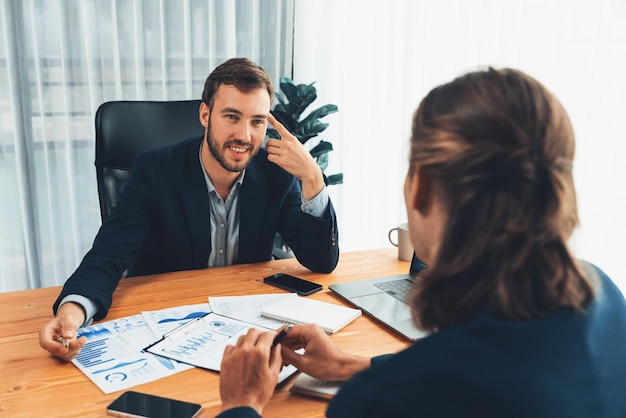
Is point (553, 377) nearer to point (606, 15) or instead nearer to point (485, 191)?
point (485, 191)

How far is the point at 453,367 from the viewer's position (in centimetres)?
57

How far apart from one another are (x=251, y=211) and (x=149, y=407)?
0.87m

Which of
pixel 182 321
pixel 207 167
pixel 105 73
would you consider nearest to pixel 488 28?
pixel 207 167

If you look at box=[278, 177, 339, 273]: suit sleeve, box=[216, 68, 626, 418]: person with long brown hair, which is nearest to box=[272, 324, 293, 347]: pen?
box=[216, 68, 626, 418]: person with long brown hair

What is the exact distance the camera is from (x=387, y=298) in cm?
134

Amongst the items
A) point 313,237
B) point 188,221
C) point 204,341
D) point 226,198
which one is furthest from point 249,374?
point 226,198

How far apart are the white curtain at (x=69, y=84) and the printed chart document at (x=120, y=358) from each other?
5.33ft

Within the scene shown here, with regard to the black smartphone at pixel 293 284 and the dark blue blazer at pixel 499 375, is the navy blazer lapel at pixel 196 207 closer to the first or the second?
the black smartphone at pixel 293 284

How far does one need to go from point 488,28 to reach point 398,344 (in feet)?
5.95

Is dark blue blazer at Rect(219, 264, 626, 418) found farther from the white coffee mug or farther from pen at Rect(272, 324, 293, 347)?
the white coffee mug

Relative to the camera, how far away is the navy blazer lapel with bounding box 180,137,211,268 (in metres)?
1.59

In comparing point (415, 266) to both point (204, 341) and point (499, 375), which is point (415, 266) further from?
point (499, 375)

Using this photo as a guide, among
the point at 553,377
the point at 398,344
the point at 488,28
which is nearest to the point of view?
the point at 553,377

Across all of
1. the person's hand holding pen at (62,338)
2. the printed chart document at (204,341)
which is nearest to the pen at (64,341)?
the person's hand holding pen at (62,338)
